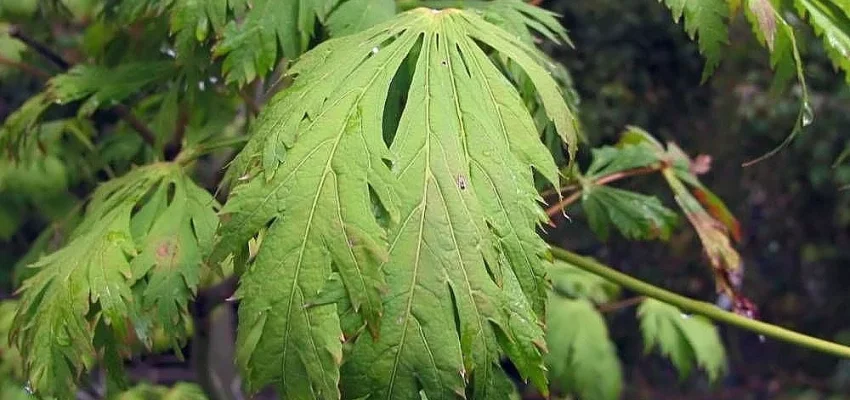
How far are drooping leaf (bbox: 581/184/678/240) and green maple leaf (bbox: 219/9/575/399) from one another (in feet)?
1.57

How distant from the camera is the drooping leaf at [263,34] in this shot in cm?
85

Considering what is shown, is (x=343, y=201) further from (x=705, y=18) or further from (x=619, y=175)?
(x=619, y=175)

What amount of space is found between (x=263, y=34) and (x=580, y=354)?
0.81 meters

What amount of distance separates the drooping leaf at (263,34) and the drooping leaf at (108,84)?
17cm

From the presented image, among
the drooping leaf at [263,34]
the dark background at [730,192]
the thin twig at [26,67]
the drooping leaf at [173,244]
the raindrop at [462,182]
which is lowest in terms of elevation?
the dark background at [730,192]

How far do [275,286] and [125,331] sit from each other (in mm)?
240

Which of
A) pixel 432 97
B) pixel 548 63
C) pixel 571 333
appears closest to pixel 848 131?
pixel 571 333

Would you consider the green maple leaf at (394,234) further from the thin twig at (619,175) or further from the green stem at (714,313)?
the thin twig at (619,175)

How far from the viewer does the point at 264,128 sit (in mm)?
705

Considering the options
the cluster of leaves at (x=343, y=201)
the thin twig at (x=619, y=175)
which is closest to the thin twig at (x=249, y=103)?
the cluster of leaves at (x=343, y=201)

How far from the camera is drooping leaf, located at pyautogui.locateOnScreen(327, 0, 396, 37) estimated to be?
84cm

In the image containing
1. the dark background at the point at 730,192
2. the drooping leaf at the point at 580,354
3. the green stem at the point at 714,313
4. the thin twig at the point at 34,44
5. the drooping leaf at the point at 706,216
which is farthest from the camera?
the dark background at the point at 730,192

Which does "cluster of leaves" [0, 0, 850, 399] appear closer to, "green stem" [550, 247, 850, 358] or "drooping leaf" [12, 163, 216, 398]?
"drooping leaf" [12, 163, 216, 398]

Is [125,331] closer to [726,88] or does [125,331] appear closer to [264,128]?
[264,128]
